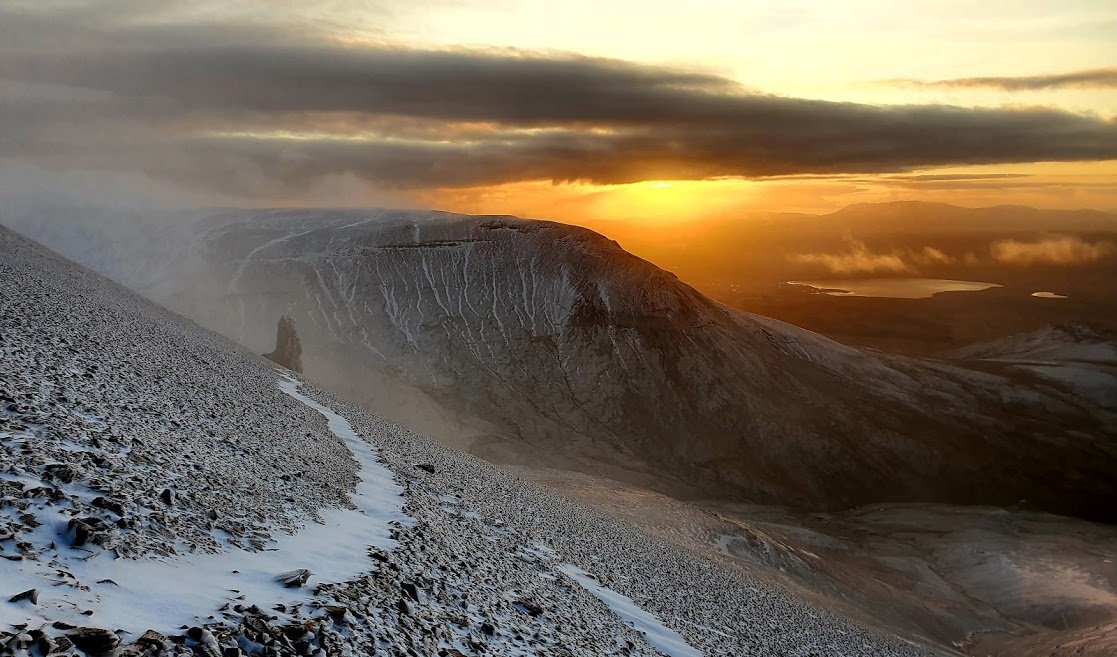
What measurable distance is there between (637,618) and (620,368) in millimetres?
96307

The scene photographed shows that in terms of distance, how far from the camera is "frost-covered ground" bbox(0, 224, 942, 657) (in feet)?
36.6

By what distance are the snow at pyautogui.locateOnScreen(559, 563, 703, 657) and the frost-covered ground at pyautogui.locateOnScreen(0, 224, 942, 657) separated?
3.7 inches

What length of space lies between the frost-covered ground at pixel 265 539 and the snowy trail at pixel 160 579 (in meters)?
0.04

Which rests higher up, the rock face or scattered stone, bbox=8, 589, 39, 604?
scattered stone, bbox=8, 589, 39, 604

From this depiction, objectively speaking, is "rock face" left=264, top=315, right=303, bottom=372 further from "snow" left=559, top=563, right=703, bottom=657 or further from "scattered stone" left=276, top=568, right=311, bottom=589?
"scattered stone" left=276, top=568, right=311, bottom=589

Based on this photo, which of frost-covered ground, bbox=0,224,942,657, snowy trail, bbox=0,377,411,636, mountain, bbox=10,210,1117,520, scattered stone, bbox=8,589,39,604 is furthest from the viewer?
mountain, bbox=10,210,1117,520

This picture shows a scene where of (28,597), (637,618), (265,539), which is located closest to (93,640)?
(28,597)

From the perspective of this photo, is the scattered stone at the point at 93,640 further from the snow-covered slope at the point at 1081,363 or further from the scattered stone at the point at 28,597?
the snow-covered slope at the point at 1081,363

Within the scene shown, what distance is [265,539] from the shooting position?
1556 centimetres

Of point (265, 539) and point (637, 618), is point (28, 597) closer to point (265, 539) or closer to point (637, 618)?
point (265, 539)

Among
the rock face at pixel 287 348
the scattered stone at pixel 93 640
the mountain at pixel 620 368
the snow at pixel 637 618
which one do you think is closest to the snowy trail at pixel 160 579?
the scattered stone at pixel 93 640

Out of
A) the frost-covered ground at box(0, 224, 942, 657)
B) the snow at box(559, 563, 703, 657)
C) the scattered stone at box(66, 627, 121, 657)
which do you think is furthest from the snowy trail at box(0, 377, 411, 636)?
the snow at box(559, 563, 703, 657)

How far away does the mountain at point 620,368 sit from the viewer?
358 feet

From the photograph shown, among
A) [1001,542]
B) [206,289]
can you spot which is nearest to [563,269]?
[206,289]
